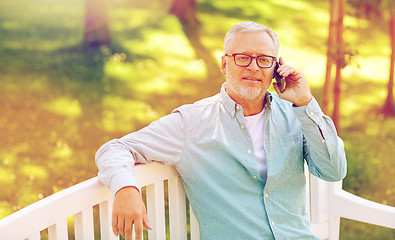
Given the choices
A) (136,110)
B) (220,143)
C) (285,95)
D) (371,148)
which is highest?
(285,95)

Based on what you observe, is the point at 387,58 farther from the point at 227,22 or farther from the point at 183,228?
the point at 183,228

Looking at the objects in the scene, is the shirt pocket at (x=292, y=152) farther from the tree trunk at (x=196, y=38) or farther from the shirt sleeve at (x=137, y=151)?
the tree trunk at (x=196, y=38)

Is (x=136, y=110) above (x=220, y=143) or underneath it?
underneath

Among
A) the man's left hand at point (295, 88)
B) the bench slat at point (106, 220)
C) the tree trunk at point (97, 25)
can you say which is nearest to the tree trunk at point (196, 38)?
the tree trunk at point (97, 25)

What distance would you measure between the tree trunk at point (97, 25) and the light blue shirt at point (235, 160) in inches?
194

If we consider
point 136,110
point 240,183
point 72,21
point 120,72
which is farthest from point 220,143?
point 72,21

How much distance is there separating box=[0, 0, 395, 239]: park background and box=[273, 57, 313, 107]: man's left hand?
2.72 m

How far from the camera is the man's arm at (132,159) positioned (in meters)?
1.89

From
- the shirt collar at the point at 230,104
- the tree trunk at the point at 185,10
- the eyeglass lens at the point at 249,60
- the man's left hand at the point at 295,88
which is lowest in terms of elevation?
the tree trunk at the point at 185,10

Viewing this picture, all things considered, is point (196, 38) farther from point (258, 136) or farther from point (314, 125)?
point (314, 125)

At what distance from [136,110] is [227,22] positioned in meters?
2.43

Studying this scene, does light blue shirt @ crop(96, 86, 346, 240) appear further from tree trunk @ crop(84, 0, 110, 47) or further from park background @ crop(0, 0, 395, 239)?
tree trunk @ crop(84, 0, 110, 47)

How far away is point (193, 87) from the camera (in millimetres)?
6594

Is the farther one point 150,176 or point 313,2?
point 313,2
